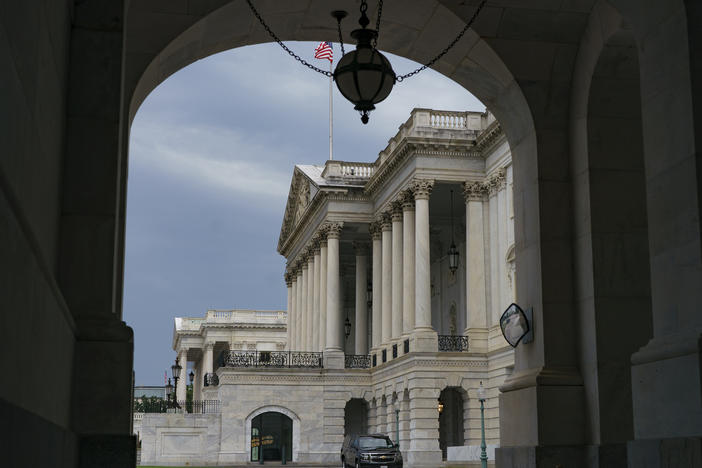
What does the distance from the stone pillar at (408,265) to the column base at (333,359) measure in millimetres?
9356

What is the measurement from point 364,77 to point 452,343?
45.0m

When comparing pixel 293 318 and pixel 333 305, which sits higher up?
pixel 293 318

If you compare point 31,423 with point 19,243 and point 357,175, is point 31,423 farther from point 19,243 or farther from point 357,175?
point 357,175

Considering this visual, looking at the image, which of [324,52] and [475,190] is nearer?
[475,190]

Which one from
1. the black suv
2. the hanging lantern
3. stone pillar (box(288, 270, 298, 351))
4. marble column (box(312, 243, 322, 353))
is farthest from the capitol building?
the hanging lantern

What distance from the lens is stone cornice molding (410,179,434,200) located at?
181 ft

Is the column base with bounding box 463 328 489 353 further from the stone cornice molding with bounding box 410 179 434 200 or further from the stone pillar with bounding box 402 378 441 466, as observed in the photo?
the stone cornice molding with bounding box 410 179 434 200

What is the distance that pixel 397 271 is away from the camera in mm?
59781

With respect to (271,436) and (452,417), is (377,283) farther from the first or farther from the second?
(271,436)

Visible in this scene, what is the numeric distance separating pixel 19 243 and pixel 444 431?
6040cm

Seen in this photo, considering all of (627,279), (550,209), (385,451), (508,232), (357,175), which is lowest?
(385,451)

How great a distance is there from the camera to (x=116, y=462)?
9.57 m

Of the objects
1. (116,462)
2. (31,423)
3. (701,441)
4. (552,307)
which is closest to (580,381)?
(552,307)

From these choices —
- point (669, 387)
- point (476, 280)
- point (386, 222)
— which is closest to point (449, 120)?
point (386, 222)
